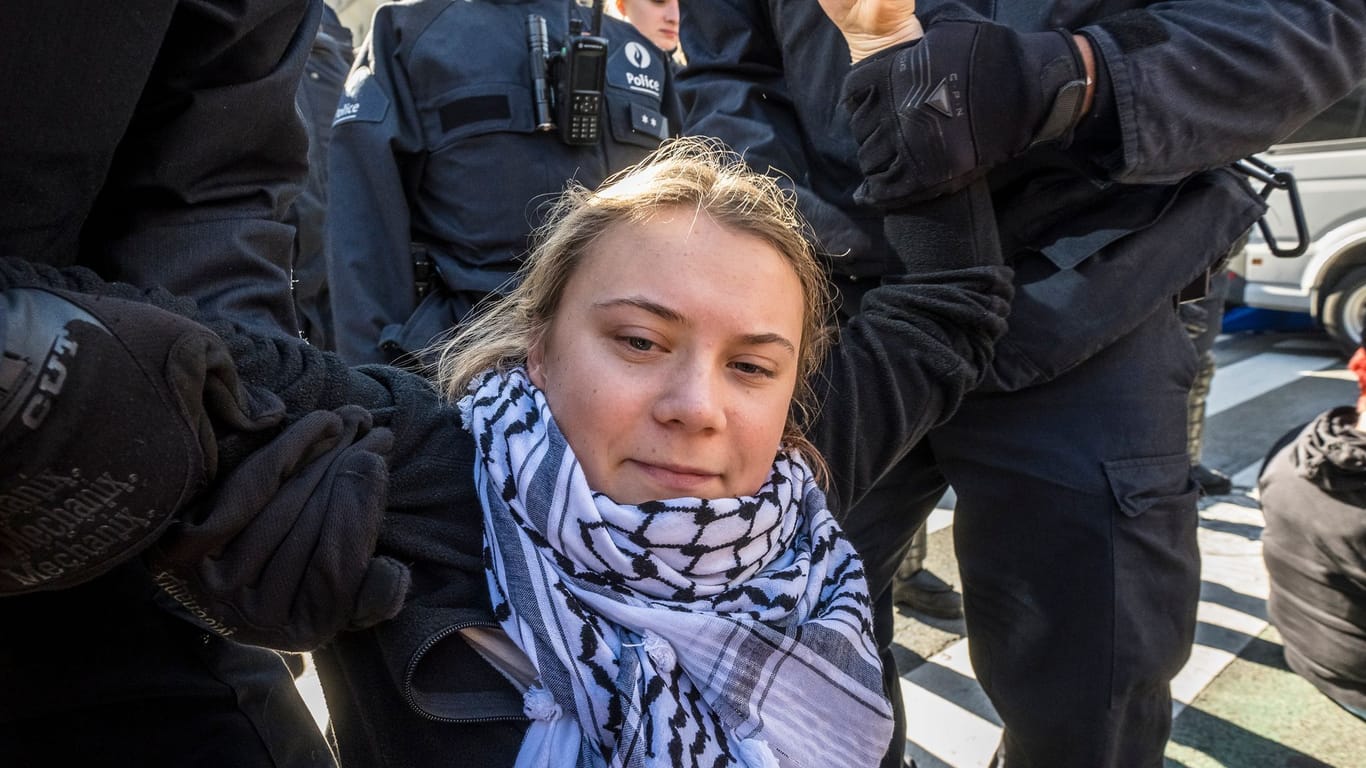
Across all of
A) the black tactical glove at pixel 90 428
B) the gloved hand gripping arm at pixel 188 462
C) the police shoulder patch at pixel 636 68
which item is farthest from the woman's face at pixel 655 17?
the black tactical glove at pixel 90 428

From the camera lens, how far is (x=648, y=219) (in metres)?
1.22

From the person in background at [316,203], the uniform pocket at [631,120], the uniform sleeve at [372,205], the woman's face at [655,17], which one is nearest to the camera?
the uniform sleeve at [372,205]

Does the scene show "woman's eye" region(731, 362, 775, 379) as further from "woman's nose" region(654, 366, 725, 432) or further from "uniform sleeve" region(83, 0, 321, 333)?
"uniform sleeve" region(83, 0, 321, 333)

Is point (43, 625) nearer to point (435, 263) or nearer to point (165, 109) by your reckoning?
point (165, 109)

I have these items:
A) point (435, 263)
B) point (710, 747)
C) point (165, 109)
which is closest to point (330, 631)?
point (710, 747)

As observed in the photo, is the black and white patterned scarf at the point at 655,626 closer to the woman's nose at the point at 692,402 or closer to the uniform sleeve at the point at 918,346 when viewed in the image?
the woman's nose at the point at 692,402

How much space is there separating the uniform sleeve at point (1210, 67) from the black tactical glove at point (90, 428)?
4.15ft

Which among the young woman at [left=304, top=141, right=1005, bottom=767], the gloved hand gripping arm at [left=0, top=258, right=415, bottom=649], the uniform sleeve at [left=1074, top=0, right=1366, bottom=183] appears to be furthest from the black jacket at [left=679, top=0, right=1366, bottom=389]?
the gloved hand gripping arm at [left=0, top=258, right=415, bottom=649]

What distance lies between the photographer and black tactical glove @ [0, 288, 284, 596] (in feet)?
2.12

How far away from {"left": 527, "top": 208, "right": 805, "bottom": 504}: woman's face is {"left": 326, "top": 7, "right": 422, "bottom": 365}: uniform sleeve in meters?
1.20

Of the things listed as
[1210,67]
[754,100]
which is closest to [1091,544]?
[1210,67]

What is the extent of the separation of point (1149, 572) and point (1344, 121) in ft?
22.0

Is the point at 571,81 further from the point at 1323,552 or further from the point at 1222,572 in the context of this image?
the point at 1222,572

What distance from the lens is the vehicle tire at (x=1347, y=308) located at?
6.49 meters
